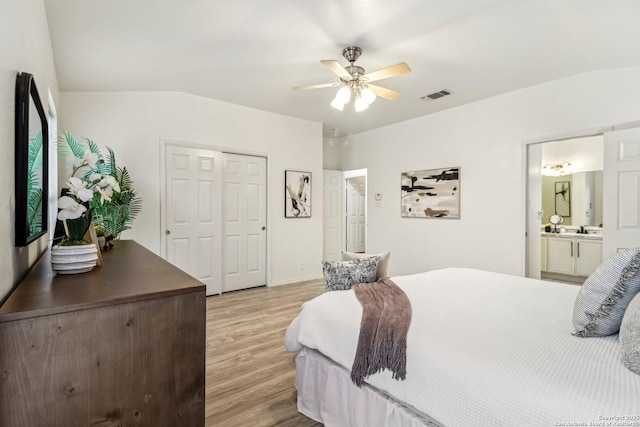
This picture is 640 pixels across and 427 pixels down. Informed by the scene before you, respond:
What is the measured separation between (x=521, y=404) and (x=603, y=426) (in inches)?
7.5

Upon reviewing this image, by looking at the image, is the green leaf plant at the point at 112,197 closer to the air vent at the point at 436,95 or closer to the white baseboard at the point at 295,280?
the white baseboard at the point at 295,280

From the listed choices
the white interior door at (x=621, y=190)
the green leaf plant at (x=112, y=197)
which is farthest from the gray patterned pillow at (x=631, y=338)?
the green leaf plant at (x=112, y=197)

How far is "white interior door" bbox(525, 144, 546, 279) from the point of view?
372cm

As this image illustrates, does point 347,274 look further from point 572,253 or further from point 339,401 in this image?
point 572,253

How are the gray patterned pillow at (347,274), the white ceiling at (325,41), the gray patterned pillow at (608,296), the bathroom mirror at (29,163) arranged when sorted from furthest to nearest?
the gray patterned pillow at (347,274) < the white ceiling at (325,41) < the gray patterned pillow at (608,296) < the bathroom mirror at (29,163)

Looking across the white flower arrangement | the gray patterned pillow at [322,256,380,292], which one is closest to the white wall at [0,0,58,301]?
the white flower arrangement

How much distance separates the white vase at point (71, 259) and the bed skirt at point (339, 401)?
1226mm

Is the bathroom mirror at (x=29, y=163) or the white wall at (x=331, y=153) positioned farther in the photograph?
the white wall at (x=331, y=153)

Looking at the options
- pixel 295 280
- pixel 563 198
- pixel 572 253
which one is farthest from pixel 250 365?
pixel 563 198

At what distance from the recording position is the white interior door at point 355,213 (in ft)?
23.3

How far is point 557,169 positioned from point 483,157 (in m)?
2.56

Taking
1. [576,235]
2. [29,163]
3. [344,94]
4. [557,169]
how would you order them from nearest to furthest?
[29,163] < [344,94] < [576,235] < [557,169]

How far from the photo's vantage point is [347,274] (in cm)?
231

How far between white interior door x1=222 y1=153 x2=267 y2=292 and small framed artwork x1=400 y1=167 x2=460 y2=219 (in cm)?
218
